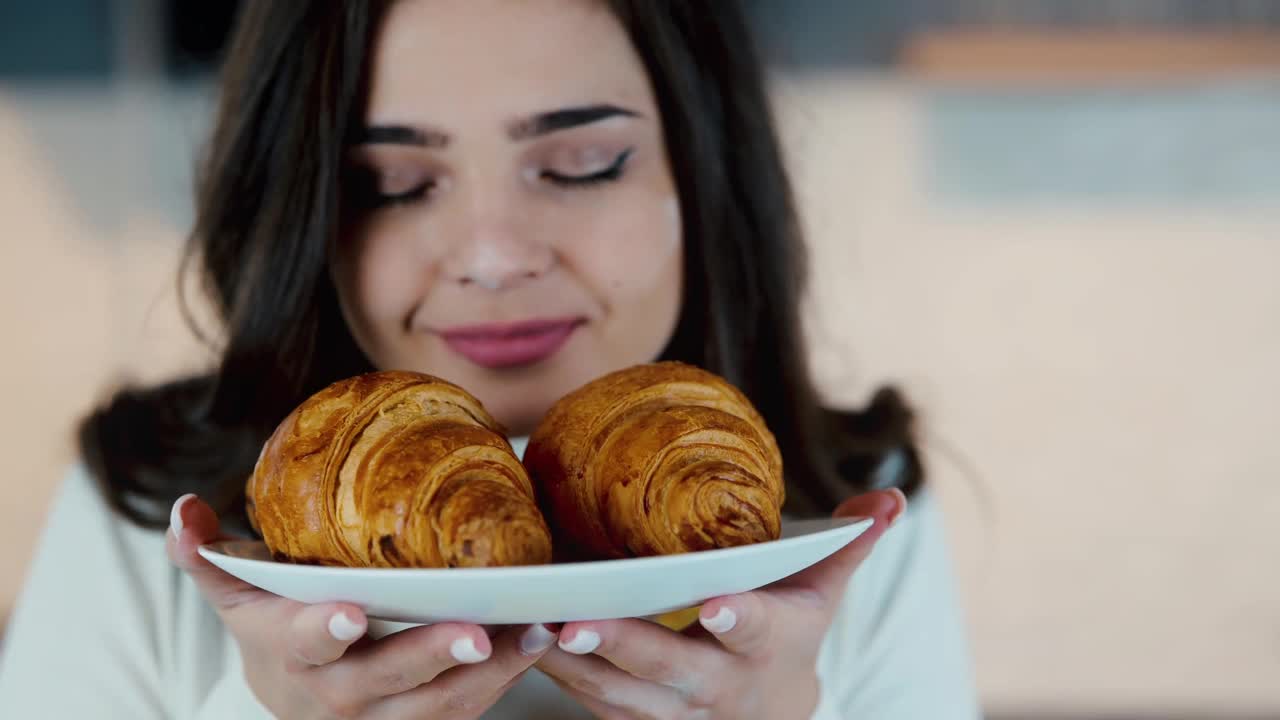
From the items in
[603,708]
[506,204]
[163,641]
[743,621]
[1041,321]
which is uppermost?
[506,204]

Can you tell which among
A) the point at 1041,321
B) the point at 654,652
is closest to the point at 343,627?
the point at 654,652

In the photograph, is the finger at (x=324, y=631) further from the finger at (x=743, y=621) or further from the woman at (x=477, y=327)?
the finger at (x=743, y=621)

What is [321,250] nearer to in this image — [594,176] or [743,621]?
[594,176]

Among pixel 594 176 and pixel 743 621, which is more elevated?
pixel 594 176

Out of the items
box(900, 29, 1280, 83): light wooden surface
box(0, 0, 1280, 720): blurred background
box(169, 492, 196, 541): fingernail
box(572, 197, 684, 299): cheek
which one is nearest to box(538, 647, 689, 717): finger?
box(169, 492, 196, 541): fingernail

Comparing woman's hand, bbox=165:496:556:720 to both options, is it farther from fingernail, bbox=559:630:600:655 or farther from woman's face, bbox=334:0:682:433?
woman's face, bbox=334:0:682:433

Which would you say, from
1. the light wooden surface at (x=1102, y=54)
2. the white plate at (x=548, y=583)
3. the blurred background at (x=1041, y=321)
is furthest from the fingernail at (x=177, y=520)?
the blurred background at (x=1041, y=321)
